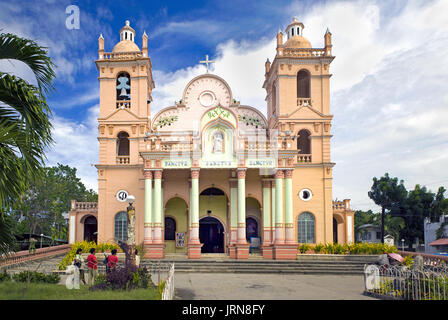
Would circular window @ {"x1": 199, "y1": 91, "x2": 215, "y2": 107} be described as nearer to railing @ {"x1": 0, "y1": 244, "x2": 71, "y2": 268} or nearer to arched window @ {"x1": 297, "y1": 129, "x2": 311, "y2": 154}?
arched window @ {"x1": 297, "y1": 129, "x2": 311, "y2": 154}

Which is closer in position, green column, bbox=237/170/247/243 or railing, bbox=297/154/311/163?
green column, bbox=237/170/247/243

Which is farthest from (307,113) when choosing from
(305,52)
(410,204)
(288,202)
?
(410,204)

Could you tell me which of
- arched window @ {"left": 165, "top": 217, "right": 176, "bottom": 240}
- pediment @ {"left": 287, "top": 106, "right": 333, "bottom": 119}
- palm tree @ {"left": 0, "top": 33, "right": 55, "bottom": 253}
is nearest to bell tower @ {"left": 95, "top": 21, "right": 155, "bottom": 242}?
arched window @ {"left": 165, "top": 217, "right": 176, "bottom": 240}

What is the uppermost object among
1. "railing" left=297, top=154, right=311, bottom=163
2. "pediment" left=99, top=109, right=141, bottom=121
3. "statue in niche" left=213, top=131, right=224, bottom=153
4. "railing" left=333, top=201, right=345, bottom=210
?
"pediment" left=99, top=109, right=141, bottom=121

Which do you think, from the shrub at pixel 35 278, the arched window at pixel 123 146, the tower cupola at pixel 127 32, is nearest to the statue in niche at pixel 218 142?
the arched window at pixel 123 146

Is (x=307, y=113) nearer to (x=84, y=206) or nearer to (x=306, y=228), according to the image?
(x=306, y=228)

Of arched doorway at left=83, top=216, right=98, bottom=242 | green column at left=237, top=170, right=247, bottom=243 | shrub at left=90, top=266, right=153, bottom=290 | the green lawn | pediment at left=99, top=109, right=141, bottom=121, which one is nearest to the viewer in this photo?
the green lawn

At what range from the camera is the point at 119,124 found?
2669 cm

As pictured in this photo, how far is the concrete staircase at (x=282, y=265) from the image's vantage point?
19.6m

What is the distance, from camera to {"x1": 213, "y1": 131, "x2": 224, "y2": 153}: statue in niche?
23.3 metres

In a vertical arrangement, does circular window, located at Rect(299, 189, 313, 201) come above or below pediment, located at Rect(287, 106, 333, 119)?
below

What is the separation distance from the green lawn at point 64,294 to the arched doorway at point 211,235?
1579cm

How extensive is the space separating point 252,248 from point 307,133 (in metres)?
8.38
